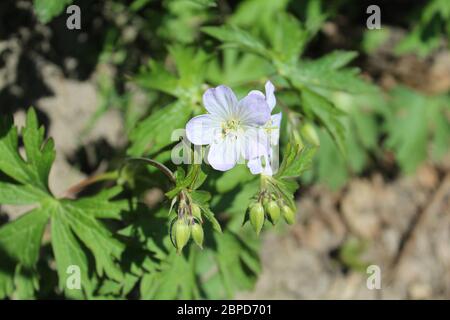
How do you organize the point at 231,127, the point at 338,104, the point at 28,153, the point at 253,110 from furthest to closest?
the point at 338,104, the point at 28,153, the point at 231,127, the point at 253,110

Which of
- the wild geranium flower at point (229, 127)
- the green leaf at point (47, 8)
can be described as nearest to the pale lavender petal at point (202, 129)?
the wild geranium flower at point (229, 127)

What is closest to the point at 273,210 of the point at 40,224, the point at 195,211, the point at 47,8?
the point at 195,211

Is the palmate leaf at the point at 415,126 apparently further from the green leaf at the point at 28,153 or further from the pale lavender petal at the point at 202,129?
the green leaf at the point at 28,153

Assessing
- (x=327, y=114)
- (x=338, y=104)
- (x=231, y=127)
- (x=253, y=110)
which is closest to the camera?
(x=253, y=110)

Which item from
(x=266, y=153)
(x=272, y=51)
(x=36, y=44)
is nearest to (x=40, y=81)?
(x=36, y=44)

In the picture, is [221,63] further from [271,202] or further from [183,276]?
[271,202]

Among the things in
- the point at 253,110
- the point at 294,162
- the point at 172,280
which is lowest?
the point at 172,280

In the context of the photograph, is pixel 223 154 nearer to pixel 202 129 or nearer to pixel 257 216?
pixel 202 129
